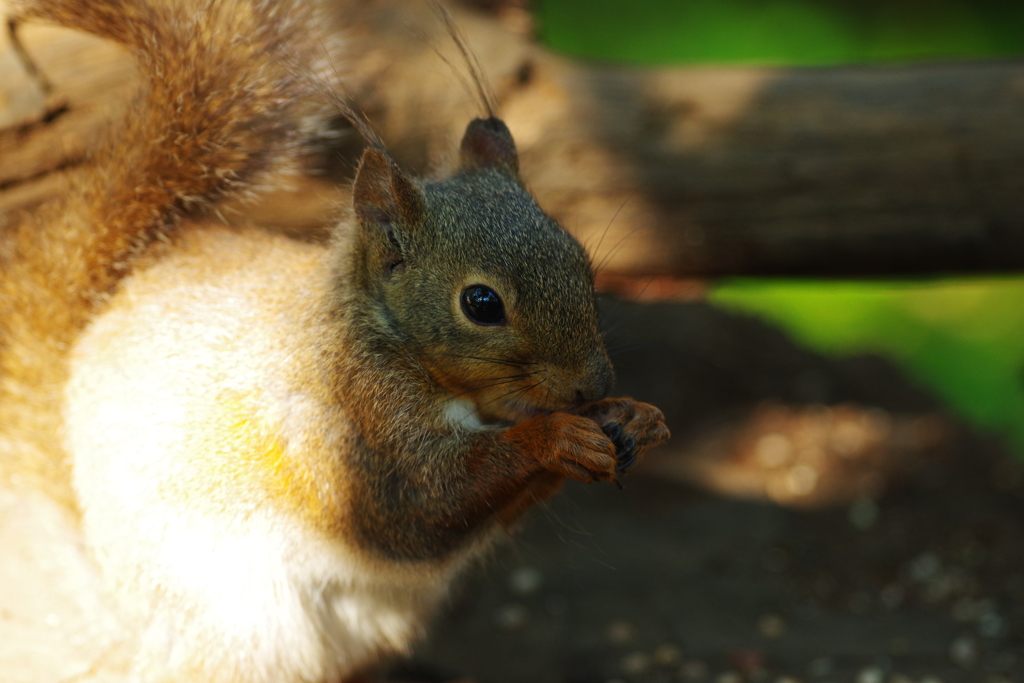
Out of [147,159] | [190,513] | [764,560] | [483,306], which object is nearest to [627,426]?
[483,306]

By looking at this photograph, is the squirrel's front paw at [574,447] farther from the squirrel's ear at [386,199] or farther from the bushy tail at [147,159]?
the bushy tail at [147,159]

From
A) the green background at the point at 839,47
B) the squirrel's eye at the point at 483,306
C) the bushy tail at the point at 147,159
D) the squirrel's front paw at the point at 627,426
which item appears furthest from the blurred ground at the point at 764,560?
the bushy tail at the point at 147,159

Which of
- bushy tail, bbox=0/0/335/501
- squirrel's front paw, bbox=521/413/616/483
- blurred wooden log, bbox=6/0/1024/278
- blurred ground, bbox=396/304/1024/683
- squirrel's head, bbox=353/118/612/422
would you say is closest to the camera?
squirrel's front paw, bbox=521/413/616/483

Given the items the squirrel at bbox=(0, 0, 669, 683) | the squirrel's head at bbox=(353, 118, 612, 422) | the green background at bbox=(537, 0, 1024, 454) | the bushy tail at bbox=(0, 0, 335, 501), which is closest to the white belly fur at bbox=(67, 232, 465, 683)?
the squirrel at bbox=(0, 0, 669, 683)

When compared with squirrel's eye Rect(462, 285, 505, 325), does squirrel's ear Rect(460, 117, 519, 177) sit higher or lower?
higher

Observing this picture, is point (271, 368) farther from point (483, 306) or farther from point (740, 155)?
point (740, 155)

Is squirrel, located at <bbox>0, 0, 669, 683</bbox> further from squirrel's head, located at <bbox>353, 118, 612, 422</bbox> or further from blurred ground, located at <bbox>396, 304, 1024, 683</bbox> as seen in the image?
blurred ground, located at <bbox>396, 304, 1024, 683</bbox>
